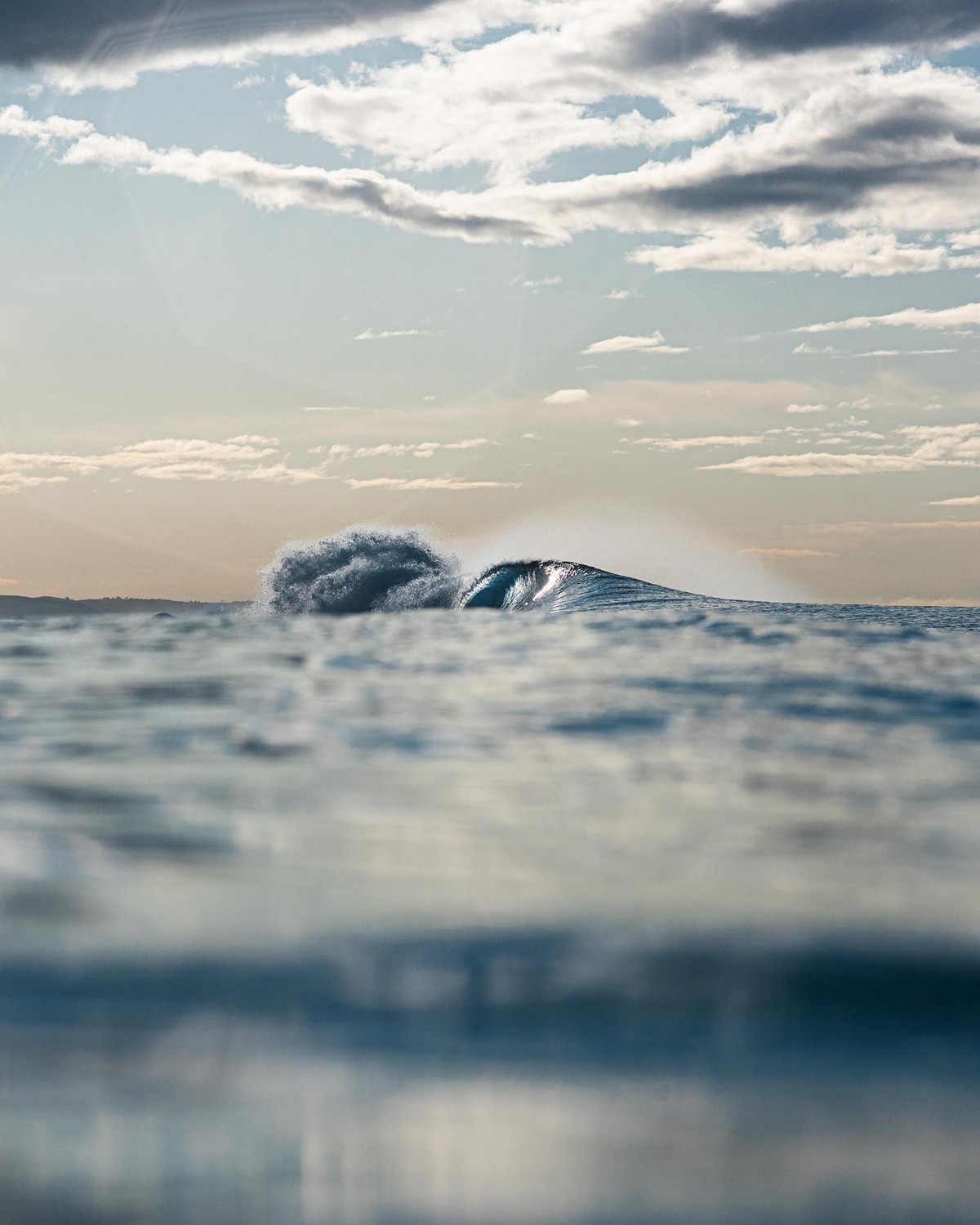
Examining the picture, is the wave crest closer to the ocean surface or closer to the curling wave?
the curling wave

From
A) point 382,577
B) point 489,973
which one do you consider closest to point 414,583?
point 382,577

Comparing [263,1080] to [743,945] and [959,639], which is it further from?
[959,639]

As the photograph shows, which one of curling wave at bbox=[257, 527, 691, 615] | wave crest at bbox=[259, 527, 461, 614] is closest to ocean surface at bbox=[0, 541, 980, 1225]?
curling wave at bbox=[257, 527, 691, 615]

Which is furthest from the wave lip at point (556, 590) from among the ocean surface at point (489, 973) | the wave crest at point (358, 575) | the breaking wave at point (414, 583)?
the ocean surface at point (489, 973)

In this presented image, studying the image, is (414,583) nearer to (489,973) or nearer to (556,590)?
(556,590)

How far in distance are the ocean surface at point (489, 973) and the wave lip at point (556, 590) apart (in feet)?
52.7

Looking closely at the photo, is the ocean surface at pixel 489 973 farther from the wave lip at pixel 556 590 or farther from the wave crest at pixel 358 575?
the wave crest at pixel 358 575

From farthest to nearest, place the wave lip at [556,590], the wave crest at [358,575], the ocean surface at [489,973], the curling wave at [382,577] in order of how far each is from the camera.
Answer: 1. the wave crest at [358,575]
2. the curling wave at [382,577]
3. the wave lip at [556,590]
4. the ocean surface at [489,973]

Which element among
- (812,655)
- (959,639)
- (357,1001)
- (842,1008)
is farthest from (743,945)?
(959,639)

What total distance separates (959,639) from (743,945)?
1004cm

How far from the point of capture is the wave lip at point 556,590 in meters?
21.9

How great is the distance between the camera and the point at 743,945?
234 cm

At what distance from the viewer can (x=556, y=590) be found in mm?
24391

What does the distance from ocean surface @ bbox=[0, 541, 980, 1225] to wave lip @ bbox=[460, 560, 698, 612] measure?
16061 mm
